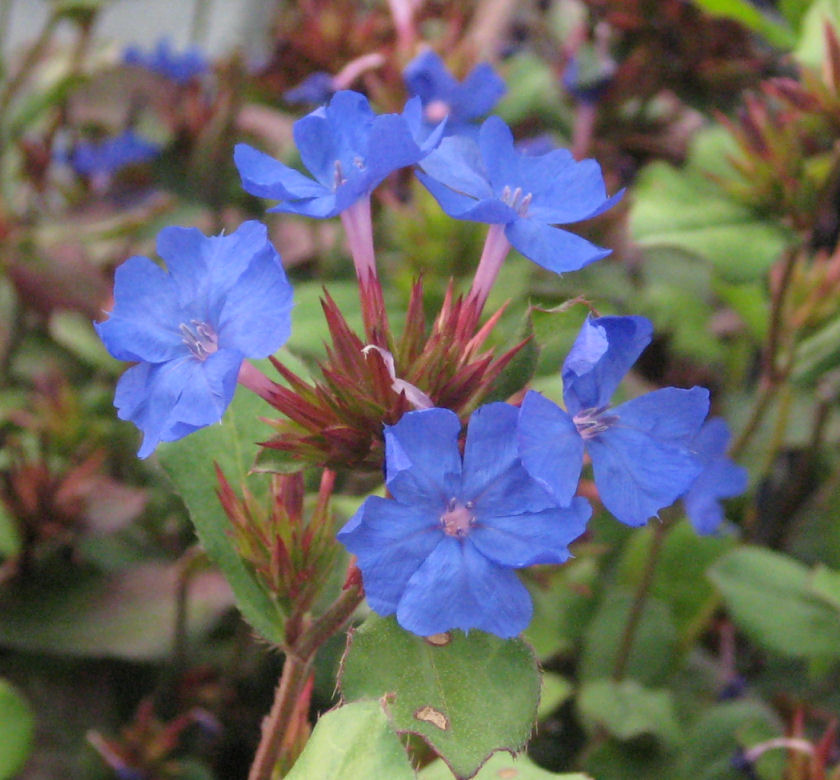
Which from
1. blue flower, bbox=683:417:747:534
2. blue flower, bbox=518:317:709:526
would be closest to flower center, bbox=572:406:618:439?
blue flower, bbox=518:317:709:526

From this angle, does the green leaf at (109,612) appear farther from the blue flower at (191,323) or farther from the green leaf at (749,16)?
the green leaf at (749,16)

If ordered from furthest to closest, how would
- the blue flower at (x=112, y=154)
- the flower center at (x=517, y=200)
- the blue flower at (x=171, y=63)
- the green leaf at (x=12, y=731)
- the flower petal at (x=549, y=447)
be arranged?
1. the blue flower at (x=171, y=63)
2. the blue flower at (x=112, y=154)
3. the green leaf at (x=12, y=731)
4. the flower center at (x=517, y=200)
5. the flower petal at (x=549, y=447)

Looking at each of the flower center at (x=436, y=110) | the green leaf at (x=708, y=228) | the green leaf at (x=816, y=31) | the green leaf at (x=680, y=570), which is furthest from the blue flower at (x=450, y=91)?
the green leaf at (x=680, y=570)

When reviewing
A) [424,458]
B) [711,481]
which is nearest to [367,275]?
[424,458]

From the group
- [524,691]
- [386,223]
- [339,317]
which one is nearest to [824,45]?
[386,223]

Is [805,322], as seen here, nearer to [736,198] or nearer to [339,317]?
[736,198]

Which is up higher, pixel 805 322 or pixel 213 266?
pixel 213 266

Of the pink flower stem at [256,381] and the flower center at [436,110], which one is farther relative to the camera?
the flower center at [436,110]

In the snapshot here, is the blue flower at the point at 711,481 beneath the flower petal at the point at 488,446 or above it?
beneath
